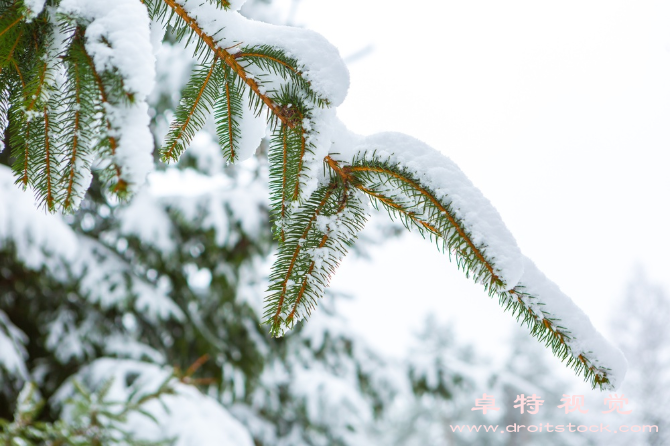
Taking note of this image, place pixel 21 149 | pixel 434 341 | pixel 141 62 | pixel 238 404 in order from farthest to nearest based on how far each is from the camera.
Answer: pixel 434 341 < pixel 238 404 < pixel 21 149 < pixel 141 62

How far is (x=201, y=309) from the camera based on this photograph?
176 inches

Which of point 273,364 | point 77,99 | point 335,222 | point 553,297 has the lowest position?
point 273,364

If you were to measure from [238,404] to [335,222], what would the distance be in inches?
175

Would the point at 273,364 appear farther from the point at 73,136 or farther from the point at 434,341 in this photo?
the point at 434,341

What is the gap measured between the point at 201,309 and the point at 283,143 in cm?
401

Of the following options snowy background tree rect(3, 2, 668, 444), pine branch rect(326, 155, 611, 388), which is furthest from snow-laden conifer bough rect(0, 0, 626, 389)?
snowy background tree rect(3, 2, 668, 444)

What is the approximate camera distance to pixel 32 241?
2.71m

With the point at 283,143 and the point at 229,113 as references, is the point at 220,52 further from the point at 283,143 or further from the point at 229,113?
the point at 283,143

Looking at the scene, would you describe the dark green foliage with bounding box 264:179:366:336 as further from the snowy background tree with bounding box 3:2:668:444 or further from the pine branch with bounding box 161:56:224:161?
the snowy background tree with bounding box 3:2:668:444

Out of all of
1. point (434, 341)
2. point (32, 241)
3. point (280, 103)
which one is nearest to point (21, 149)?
point (280, 103)

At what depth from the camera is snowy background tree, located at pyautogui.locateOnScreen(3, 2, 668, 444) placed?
364 cm

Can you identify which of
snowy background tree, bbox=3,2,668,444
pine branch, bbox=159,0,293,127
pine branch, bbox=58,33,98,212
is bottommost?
snowy background tree, bbox=3,2,668,444

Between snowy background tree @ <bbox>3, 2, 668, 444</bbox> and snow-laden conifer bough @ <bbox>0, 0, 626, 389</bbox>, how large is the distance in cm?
224

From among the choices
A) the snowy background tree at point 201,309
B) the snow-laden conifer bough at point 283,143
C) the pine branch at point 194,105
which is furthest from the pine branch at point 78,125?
the snowy background tree at point 201,309
